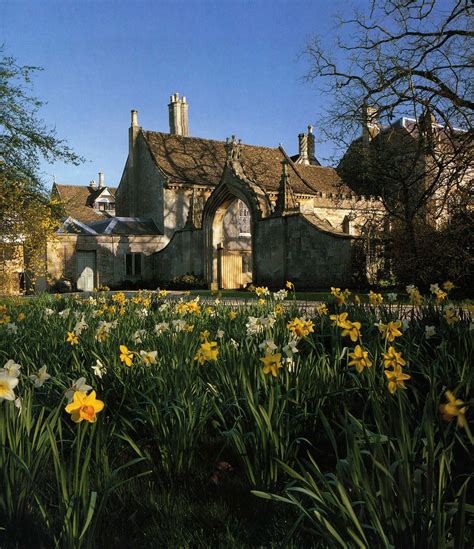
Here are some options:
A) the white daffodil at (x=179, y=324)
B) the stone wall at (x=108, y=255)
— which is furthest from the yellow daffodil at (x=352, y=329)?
the stone wall at (x=108, y=255)

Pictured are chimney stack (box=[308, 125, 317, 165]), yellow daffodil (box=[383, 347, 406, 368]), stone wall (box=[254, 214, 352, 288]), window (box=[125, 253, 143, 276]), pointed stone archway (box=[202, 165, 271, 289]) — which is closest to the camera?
yellow daffodil (box=[383, 347, 406, 368])

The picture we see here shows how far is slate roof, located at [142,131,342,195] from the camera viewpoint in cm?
3578

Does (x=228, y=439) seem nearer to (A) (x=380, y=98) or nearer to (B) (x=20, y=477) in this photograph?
(B) (x=20, y=477)

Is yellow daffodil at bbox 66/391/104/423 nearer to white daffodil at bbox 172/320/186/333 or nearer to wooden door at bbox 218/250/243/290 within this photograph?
white daffodil at bbox 172/320/186/333

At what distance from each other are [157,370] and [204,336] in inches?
16.1

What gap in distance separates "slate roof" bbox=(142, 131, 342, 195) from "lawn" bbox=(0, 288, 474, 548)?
105 feet

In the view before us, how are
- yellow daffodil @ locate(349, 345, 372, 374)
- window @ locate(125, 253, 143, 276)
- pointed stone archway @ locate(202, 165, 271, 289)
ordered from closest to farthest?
1. yellow daffodil @ locate(349, 345, 372, 374)
2. pointed stone archway @ locate(202, 165, 271, 289)
3. window @ locate(125, 253, 143, 276)

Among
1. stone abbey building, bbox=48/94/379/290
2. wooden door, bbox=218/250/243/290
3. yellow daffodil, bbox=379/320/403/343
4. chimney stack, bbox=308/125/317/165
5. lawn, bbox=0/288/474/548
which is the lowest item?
lawn, bbox=0/288/474/548

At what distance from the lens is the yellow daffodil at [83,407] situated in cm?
204

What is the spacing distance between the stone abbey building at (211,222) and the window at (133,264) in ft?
0.22

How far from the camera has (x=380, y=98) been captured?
1653 cm

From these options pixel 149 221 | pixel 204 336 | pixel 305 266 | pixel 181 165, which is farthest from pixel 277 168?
pixel 204 336

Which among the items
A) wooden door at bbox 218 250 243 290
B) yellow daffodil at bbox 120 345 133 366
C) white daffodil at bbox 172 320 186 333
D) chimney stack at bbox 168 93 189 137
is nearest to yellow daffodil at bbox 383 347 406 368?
yellow daffodil at bbox 120 345 133 366

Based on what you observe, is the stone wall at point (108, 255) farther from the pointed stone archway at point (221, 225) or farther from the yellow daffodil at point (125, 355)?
the yellow daffodil at point (125, 355)
